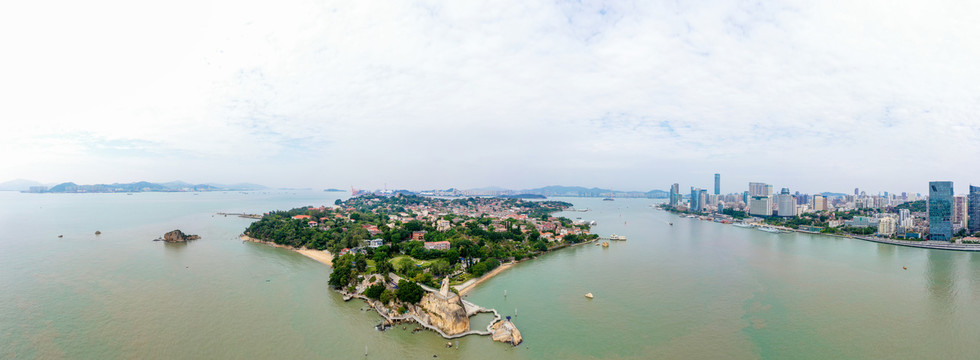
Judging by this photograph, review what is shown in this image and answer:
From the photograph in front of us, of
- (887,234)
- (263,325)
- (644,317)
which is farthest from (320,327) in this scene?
(887,234)

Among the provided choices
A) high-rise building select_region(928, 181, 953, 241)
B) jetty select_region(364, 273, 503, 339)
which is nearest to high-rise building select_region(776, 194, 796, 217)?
high-rise building select_region(928, 181, 953, 241)

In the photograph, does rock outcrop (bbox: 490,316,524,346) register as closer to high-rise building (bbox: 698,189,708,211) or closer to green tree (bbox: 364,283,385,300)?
green tree (bbox: 364,283,385,300)

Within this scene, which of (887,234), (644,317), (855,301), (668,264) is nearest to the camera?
(644,317)

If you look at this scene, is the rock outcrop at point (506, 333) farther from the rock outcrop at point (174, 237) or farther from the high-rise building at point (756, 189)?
the high-rise building at point (756, 189)

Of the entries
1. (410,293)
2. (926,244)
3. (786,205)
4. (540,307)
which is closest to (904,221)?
(926,244)

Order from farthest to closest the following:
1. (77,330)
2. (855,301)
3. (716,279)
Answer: (716,279)
(855,301)
(77,330)

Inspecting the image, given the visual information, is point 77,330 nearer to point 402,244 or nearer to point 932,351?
point 402,244
